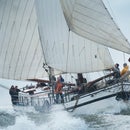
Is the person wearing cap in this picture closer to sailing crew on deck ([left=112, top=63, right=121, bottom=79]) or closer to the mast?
sailing crew on deck ([left=112, top=63, right=121, bottom=79])

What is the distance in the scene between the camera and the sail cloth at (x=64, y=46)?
123 ft

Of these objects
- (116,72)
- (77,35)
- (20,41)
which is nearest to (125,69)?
(116,72)

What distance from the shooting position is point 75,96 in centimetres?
3666

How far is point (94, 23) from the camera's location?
110ft

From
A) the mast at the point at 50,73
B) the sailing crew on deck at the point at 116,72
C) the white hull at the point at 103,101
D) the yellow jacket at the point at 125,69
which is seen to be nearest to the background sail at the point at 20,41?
the mast at the point at 50,73

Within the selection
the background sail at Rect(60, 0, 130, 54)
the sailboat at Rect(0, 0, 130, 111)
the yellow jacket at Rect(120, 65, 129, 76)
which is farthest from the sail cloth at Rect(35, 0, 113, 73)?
the background sail at Rect(60, 0, 130, 54)

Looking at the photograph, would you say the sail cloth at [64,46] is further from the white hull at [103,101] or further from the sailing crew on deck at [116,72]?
→ the white hull at [103,101]

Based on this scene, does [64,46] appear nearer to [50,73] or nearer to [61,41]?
[61,41]

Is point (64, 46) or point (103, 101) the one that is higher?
point (64, 46)

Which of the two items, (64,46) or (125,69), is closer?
(125,69)

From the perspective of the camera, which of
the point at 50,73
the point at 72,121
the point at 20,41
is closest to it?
the point at 72,121

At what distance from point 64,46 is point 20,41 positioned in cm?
599

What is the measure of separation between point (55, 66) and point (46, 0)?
3.98m

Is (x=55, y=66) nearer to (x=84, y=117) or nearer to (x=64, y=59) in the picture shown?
(x=64, y=59)
